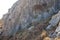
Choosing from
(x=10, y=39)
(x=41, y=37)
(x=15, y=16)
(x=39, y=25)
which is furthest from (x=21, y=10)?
(x=41, y=37)

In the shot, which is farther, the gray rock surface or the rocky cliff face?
the gray rock surface

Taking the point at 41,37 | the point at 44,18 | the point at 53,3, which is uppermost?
the point at 53,3

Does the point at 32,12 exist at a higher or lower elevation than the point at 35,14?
higher

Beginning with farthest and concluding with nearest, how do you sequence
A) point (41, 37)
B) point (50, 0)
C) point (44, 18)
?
1. point (50, 0)
2. point (44, 18)
3. point (41, 37)

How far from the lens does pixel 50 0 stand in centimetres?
3092

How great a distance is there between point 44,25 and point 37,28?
105 cm

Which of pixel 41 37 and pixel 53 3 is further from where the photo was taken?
pixel 53 3

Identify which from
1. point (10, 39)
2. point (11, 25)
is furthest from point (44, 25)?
point (11, 25)

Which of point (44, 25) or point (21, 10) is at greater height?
point (21, 10)

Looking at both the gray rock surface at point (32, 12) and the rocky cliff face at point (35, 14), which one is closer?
the rocky cliff face at point (35, 14)

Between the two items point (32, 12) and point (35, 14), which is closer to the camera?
point (35, 14)

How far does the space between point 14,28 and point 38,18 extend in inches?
299

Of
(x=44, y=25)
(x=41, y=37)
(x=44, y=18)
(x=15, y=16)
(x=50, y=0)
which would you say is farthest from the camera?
(x=15, y=16)

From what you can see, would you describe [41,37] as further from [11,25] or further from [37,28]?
[11,25]
